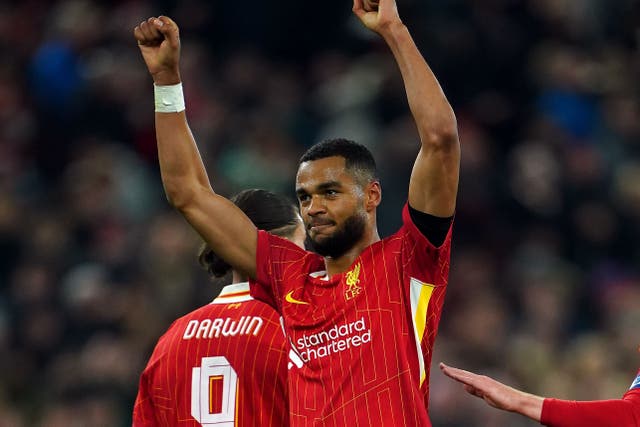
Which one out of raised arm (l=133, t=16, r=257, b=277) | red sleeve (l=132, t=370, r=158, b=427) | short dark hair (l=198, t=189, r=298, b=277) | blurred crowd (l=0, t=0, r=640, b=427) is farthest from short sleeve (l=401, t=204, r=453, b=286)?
blurred crowd (l=0, t=0, r=640, b=427)

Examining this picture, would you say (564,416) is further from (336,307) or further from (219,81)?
(219,81)

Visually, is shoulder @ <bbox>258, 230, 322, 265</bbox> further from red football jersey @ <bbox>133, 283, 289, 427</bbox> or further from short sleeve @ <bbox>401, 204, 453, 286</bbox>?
short sleeve @ <bbox>401, 204, 453, 286</bbox>

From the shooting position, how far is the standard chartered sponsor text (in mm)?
4191

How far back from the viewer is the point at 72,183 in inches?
392

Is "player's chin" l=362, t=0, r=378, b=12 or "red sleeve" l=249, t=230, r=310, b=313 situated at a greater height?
"player's chin" l=362, t=0, r=378, b=12

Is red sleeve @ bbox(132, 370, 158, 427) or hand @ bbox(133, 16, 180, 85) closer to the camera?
hand @ bbox(133, 16, 180, 85)

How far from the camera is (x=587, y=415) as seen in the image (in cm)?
445

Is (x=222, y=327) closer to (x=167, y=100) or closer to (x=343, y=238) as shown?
(x=343, y=238)

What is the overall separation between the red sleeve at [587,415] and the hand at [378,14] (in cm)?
139

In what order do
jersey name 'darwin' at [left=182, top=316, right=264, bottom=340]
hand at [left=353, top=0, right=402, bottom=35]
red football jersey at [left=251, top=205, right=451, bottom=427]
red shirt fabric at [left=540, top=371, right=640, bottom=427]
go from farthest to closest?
1. jersey name 'darwin' at [left=182, top=316, right=264, bottom=340]
2. red shirt fabric at [left=540, top=371, right=640, bottom=427]
3. hand at [left=353, top=0, right=402, bottom=35]
4. red football jersey at [left=251, top=205, right=451, bottom=427]

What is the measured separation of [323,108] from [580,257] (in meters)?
2.31

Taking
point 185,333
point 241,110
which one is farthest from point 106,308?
point 185,333

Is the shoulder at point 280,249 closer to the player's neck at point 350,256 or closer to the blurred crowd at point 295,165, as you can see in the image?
the player's neck at point 350,256

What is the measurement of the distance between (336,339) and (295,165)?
541 centimetres
